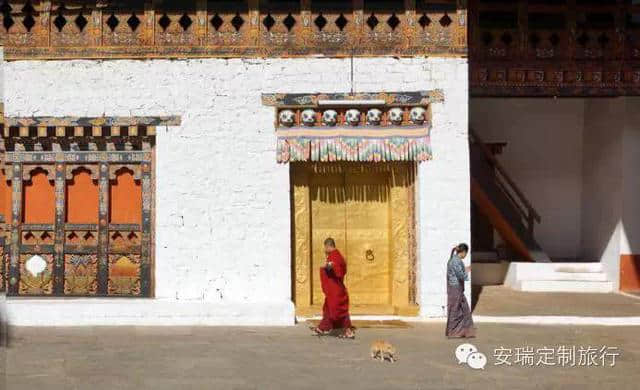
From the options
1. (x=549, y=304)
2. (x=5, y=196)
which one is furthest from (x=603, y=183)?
(x=5, y=196)

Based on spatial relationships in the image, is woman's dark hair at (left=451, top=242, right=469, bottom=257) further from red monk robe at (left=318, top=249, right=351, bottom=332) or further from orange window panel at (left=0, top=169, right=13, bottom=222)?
orange window panel at (left=0, top=169, right=13, bottom=222)

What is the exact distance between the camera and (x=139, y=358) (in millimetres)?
9766

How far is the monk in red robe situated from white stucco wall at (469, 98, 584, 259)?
7.47 m

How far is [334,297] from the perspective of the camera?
11594mm

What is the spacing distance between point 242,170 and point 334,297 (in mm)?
2322

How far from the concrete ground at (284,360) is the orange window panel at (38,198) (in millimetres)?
1801

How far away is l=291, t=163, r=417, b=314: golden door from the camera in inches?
508

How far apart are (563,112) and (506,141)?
1.28 metres

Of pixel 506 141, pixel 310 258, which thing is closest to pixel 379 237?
pixel 310 258

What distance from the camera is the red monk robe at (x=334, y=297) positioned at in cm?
1155

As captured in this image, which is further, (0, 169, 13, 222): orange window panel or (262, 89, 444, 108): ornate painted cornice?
(0, 169, 13, 222): orange window panel

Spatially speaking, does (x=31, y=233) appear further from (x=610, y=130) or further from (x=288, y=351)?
(x=610, y=130)

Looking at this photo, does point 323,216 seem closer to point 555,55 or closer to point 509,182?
point 555,55

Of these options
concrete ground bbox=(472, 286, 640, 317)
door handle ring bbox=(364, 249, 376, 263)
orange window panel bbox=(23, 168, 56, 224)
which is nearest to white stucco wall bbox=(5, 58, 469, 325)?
door handle ring bbox=(364, 249, 376, 263)
